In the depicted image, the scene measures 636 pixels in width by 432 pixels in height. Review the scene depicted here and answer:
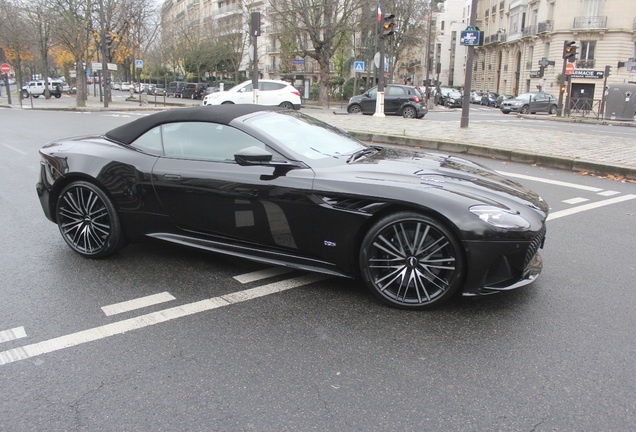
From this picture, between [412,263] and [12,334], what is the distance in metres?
2.58

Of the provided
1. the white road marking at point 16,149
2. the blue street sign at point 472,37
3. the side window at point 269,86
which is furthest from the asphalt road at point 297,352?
the side window at point 269,86

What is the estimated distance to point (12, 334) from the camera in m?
3.18

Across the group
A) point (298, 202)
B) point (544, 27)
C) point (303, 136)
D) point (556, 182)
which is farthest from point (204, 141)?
point (544, 27)

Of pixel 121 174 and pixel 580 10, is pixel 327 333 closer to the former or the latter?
pixel 121 174

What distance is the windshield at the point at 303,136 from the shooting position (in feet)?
13.1

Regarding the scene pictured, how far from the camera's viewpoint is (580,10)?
47656 millimetres

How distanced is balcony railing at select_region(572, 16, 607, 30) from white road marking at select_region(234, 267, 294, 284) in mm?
53089

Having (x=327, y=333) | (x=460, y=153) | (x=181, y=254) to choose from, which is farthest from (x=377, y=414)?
(x=460, y=153)

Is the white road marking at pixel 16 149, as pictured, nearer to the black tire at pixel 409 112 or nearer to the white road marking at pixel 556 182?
the white road marking at pixel 556 182

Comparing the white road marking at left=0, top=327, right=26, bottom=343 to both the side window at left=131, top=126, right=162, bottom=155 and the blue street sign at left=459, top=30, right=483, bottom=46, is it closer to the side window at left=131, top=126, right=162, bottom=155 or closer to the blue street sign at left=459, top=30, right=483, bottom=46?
the side window at left=131, top=126, right=162, bottom=155

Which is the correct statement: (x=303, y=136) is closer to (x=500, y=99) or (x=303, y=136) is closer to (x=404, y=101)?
(x=404, y=101)

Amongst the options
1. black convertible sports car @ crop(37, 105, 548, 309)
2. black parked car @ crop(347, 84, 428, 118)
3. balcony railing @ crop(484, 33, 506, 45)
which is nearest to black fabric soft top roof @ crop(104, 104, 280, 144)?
black convertible sports car @ crop(37, 105, 548, 309)

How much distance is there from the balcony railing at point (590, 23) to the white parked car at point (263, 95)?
121ft

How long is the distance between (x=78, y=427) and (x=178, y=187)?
2097 mm
